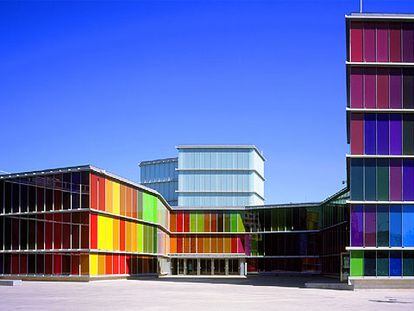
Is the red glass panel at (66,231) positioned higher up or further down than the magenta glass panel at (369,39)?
further down

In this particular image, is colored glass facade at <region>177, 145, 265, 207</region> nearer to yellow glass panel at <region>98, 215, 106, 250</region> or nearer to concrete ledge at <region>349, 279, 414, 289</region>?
yellow glass panel at <region>98, 215, 106, 250</region>

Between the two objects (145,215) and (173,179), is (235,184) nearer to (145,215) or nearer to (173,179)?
(173,179)

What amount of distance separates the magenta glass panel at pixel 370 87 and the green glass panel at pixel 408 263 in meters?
11.3

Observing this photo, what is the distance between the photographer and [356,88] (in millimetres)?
55812

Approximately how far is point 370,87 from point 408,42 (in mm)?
4524

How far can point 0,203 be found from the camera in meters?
73.7

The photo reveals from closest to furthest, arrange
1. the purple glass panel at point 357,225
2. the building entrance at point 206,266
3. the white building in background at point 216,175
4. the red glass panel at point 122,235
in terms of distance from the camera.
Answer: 1. the purple glass panel at point 357,225
2. the red glass panel at point 122,235
3. the building entrance at point 206,266
4. the white building in background at point 216,175

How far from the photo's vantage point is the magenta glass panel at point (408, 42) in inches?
2205

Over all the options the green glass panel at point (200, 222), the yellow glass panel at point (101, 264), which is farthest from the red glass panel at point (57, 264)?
the green glass panel at point (200, 222)

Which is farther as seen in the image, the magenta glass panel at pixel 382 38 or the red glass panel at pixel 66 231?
the red glass panel at pixel 66 231

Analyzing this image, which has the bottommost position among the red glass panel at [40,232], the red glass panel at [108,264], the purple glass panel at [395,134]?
the red glass panel at [108,264]

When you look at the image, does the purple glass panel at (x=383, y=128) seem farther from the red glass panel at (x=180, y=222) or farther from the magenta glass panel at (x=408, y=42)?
the red glass panel at (x=180, y=222)

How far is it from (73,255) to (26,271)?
6235 millimetres

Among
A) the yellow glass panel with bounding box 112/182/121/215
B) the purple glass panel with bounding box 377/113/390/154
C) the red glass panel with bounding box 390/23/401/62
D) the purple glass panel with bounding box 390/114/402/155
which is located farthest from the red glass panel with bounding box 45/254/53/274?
the red glass panel with bounding box 390/23/401/62
